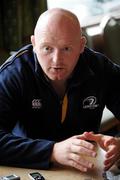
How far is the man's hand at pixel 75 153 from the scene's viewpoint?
1139mm

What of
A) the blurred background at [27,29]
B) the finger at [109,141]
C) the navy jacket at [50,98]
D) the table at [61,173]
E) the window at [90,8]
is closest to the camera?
the table at [61,173]

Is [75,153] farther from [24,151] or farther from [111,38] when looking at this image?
[111,38]

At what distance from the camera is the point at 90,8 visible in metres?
3.38

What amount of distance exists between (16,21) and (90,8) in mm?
852

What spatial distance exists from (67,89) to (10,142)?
330 millimetres

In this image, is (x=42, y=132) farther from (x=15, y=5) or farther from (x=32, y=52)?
(x=15, y=5)

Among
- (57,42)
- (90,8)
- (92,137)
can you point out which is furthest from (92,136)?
(90,8)

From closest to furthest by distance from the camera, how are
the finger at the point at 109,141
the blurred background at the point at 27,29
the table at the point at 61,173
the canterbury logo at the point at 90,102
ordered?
the table at the point at 61,173
the finger at the point at 109,141
the canterbury logo at the point at 90,102
the blurred background at the point at 27,29

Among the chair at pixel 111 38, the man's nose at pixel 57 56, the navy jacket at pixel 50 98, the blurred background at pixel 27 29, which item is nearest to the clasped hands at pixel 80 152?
the navy jacket at pixel 50 98

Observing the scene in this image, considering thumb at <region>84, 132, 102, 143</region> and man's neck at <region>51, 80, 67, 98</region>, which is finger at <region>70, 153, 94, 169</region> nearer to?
thumb at <region>84, 132, 102, 143</region>

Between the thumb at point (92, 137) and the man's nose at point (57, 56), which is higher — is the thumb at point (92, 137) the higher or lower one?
the lower one

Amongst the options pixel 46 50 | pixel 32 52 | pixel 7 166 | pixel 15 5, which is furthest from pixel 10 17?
pixel 7 166

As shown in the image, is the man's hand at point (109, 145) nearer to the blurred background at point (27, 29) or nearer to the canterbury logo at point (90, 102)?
the canterbury logo at point (90, 102)

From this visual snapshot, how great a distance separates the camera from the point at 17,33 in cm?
280
